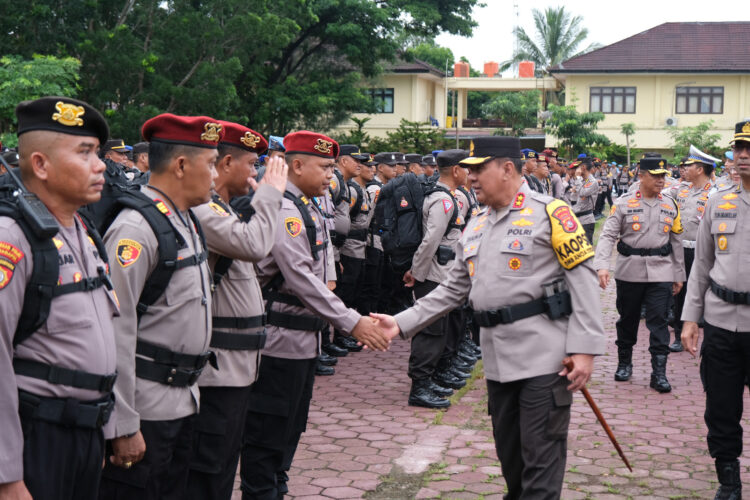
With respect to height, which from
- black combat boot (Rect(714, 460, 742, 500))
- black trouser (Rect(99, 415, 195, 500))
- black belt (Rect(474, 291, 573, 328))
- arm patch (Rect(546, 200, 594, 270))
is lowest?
black combat boot (Rect(714, 460, 742, 500))

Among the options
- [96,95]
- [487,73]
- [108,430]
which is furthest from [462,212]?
[487,73]

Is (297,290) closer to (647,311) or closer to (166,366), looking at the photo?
(166,366)

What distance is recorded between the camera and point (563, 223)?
4.42 metres

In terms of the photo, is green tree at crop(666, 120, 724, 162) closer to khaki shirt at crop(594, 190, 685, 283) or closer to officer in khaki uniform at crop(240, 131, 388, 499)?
khaki shirt at crop(594, 190, 685, 283)

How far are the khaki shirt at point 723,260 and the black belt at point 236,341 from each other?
3026 millimetres

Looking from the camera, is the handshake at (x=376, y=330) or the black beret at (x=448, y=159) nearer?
the handshake at (x=376, y=330)

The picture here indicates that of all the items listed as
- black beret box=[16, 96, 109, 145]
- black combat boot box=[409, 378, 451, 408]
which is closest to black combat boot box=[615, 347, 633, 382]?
black combat boot box=[409, 378, 451, 408]

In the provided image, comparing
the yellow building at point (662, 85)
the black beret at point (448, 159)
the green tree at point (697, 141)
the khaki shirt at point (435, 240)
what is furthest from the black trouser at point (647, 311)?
the yellow building at point (662, 85)

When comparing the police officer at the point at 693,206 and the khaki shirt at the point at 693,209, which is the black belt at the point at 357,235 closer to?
the police officer at the point at 693,206

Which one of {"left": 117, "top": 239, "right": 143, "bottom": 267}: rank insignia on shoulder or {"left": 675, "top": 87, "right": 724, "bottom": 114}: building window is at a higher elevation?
{"left": 675, "top": 87, "right": 724, "bottom": 114}: building window

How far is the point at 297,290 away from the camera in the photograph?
16.1 ft

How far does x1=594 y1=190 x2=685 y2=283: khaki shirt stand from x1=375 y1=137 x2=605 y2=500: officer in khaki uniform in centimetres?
427

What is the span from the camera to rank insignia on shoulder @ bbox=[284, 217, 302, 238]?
16.1ft

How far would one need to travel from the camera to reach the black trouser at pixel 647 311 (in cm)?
866
